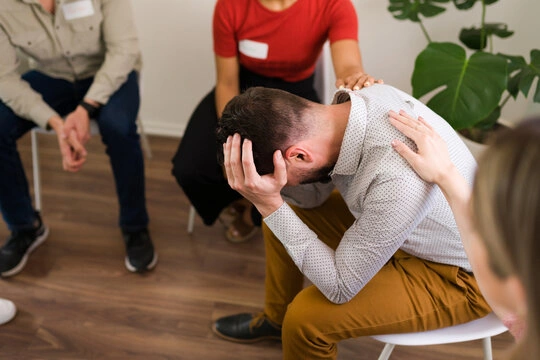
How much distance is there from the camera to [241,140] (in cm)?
110

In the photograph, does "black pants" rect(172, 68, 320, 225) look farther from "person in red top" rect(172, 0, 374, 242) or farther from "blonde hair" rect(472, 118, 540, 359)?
"blonde hair" rect(472, 118, 540, 359)

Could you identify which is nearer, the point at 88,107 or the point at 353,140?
the point at 353,140

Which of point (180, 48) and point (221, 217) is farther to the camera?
point (180, 48)

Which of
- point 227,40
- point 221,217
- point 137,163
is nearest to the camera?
point 227,40

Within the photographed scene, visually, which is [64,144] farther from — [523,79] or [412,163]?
[523,79]

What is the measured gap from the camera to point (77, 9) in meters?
1.79

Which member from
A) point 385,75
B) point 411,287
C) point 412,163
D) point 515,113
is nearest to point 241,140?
point 412,163

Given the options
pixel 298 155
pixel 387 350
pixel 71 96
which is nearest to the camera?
pixel 298 155

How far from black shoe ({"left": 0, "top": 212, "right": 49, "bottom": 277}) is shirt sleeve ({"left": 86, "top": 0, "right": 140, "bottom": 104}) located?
63 centimetres

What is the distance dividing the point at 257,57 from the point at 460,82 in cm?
69

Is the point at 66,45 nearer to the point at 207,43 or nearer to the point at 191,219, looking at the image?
the point at 207,43

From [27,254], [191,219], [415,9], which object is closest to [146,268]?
[191,219]

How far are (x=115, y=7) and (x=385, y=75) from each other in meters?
1.22

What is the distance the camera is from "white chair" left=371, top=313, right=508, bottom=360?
3.76 feet
